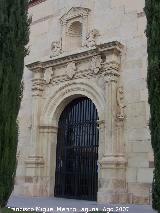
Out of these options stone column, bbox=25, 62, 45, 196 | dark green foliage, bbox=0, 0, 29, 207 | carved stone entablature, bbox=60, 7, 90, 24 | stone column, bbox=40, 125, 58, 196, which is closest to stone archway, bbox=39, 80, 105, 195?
stone column, bbox=40, 125, 58, 196

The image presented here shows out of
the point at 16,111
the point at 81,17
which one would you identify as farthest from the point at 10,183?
the point at 81,17

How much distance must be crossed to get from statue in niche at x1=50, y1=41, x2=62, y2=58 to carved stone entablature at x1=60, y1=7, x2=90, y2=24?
0.61 metres

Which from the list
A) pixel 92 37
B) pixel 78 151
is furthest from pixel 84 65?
pixel 78 151

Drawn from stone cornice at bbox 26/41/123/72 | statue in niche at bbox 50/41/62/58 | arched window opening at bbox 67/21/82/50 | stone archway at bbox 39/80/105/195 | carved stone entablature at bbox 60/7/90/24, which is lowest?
stone archway at bbox 39/80/105/195

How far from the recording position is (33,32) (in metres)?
11.7

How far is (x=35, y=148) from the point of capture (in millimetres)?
10258

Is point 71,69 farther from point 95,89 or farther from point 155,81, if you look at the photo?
point 155,81

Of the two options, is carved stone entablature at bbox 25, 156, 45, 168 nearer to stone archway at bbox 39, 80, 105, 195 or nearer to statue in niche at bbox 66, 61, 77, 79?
stone archway at bbox 39, 80, 105, 195

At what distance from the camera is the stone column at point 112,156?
843 cm

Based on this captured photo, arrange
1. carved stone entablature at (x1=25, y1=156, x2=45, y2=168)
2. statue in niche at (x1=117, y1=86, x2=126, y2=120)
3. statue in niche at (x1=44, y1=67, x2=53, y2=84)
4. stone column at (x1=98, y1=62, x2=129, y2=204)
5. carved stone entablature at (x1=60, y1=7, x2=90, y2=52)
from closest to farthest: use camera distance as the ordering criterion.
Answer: stone column at (x1=98, y1=62, x2=129, y2=204) → statue in niche at (x1=117, y1=86, x2=126, y2=120) → carved stone entablature at (x1=25, y1=156, x2=45, y2=168) → carved stone entablature at (x1=60, y1=7, x2=90, y2=52) → statue in niche at (x1=44, y1=67, x2=53, y2=84)

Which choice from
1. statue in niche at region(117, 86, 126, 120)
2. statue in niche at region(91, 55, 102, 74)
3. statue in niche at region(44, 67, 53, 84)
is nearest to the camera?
statue in niche at region(117, 86, 126, 120)

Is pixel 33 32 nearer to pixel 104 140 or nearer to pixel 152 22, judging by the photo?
pixel 104 140

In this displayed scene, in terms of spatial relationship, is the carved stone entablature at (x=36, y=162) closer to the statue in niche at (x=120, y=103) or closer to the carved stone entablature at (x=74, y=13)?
the statue in niche at (x=120, y=103)

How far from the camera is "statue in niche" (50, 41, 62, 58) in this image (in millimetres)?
10584
